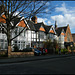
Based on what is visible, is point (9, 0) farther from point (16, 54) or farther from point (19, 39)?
point (19, 39)

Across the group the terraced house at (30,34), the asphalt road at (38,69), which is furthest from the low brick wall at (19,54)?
the asphalt road at (38,69)

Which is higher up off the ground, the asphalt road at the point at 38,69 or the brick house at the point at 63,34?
the brick house at the point at 63,34

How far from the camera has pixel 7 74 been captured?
7730 mm

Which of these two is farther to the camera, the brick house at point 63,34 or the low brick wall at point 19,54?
the brick house at point 63,34

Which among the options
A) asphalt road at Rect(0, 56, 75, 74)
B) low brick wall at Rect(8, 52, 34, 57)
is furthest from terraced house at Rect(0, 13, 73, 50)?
asphalt road at Rect(0, 56, 75, 74)

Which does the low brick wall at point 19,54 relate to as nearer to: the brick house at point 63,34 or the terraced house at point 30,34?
the terraced house at point 30,34

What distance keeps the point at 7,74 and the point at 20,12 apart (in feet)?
42.2

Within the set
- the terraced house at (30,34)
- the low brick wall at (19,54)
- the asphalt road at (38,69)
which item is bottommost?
the asphalt road at (38,69)

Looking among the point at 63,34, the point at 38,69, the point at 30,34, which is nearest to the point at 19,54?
the point at 38,69

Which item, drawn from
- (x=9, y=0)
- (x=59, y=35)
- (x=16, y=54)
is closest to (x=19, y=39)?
(x=16, y=54)

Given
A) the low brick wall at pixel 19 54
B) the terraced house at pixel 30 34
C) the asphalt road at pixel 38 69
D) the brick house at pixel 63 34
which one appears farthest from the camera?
the brick house at pixel 63 34

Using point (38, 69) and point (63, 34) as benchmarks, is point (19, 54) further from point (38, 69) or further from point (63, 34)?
point (63, 34)

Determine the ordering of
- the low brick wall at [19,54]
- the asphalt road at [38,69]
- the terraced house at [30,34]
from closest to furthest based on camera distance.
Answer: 1. the asphalt road at [38,69]
2. the low brick wall at [19,54]
3. the terraced house at [30,34]

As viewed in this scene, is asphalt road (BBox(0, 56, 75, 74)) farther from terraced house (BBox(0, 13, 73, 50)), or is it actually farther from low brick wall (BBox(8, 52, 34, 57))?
terraced house (BBox(0, 13, 73, 50))
